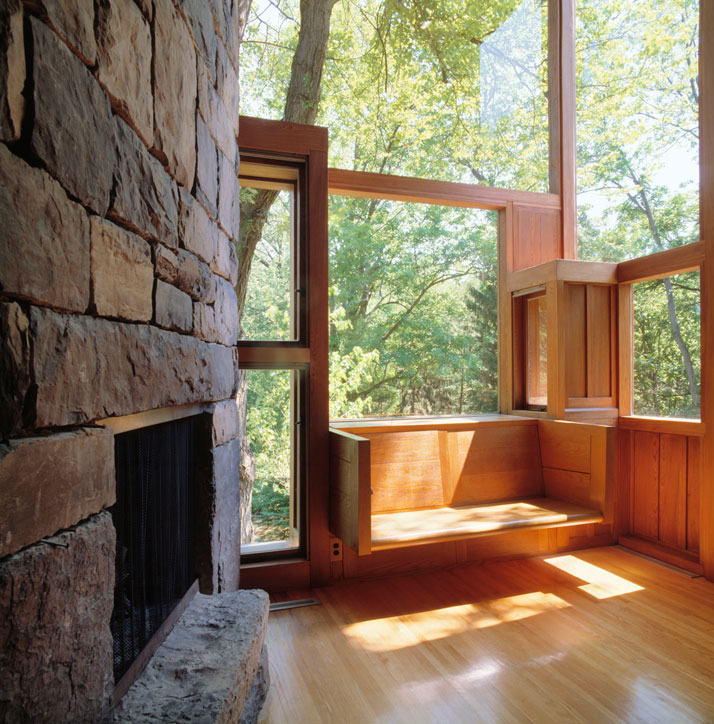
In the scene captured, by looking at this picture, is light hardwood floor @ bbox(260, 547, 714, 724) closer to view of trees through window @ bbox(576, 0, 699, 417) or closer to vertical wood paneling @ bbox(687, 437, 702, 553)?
vertical wood paneling @ bbox(687, 437, 702, 553)

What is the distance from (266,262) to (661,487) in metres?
3.27

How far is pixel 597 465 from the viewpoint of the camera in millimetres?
2766

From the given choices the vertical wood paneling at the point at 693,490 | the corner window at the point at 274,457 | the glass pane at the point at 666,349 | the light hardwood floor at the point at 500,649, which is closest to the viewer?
the light hardwood floor at the point at 500,649

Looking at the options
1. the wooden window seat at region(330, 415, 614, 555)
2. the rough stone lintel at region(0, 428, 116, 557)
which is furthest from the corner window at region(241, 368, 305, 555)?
the rough stone lintel at region(0, 428, 116, 557)

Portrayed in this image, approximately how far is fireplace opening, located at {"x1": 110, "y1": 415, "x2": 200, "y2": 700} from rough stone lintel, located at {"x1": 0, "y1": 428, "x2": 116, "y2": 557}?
0.73 feet

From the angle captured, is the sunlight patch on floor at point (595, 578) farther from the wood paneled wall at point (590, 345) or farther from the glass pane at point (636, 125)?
the glass pane at point (636, 125)

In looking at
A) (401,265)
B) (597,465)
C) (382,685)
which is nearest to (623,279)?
(597,465)

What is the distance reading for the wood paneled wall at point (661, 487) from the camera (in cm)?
293

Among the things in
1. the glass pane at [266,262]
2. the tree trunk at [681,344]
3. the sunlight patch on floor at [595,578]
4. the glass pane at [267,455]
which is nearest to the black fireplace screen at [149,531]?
the glass pane at [267,455]

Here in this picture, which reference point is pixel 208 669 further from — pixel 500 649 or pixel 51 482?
pixel 500 649

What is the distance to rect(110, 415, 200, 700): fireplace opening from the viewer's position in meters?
1.10

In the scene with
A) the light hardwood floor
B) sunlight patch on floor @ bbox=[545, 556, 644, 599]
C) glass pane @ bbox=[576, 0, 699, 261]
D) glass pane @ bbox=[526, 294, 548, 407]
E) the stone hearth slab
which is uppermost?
glass pane @ bbox=[576, 0, 699, 261]

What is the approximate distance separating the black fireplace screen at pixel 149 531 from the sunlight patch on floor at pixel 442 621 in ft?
3.01

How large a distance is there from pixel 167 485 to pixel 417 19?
15.8 feet
